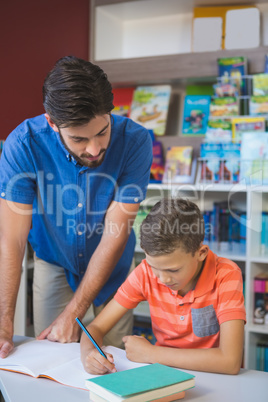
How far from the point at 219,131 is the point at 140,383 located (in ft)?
6.42

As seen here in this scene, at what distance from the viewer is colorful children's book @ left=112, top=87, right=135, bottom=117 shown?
9.91ft

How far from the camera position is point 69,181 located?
152cm

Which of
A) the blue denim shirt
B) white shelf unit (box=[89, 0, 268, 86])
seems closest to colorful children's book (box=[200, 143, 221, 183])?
white shelf unit (box=[89, 0, 268, 86])

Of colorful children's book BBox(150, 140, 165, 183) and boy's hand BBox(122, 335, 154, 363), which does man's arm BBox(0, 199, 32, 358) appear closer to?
boy's hand BBox(122, 335, 154, 363)

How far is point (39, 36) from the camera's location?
279 cm

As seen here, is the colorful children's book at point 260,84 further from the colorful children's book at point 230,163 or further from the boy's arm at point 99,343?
the boy's arm at point 99,343

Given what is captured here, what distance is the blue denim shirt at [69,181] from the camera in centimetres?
145

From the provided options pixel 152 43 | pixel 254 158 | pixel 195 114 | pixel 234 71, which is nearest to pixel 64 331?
pixel 254 158

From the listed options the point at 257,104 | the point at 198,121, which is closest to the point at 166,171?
the point at 198,121

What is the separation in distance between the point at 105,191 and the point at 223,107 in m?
1.38

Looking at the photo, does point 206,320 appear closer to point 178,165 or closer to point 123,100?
point 178,165

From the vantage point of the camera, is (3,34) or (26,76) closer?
(3,34)

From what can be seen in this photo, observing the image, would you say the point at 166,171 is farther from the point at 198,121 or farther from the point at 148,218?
the point at 148,218

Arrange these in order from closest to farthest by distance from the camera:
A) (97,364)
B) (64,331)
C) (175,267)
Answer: (97,364) → (175,267) → (64,331)
